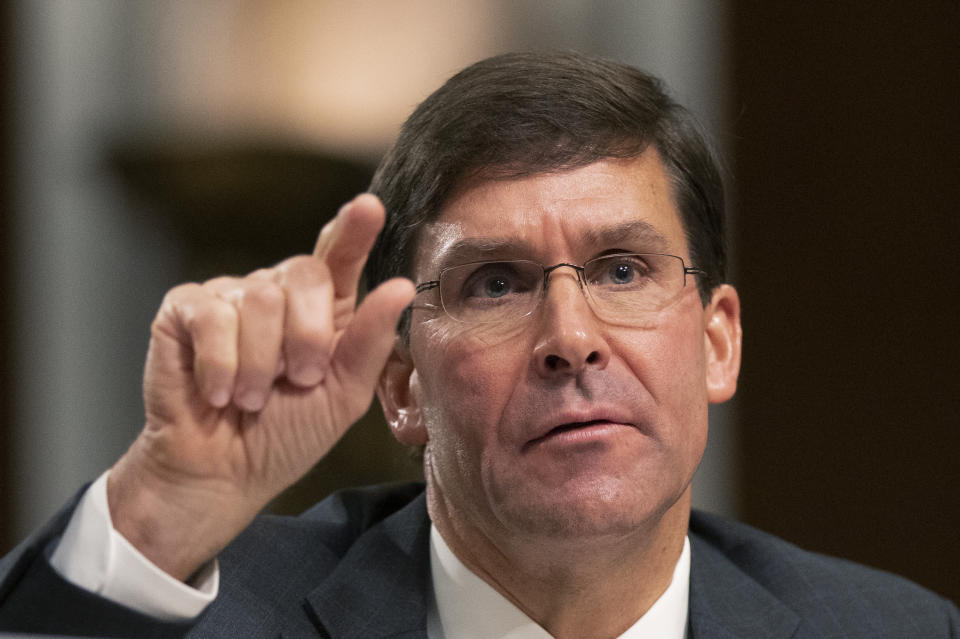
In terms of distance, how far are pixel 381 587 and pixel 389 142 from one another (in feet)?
8.26

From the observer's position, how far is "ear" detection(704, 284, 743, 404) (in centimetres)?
207

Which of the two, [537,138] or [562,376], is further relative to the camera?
[537,138]

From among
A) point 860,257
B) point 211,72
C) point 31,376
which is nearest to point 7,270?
point 31,376

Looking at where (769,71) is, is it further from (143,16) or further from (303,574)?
(303,574)

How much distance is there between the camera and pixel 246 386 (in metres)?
1.37

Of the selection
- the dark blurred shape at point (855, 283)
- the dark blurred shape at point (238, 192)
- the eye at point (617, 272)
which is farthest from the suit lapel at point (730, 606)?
the dark blurred shape at point (238, 192)

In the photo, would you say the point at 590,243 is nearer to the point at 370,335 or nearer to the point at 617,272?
the point at 617,272

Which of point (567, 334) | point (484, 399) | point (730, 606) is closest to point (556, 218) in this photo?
point (567, 334)

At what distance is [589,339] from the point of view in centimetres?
168

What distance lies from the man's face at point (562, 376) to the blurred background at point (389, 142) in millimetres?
1934

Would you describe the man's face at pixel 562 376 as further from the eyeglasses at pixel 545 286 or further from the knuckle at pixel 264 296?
the knuckle at pixel 264 296

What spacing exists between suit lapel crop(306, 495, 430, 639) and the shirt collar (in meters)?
0.04

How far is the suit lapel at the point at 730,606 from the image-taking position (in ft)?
6.52

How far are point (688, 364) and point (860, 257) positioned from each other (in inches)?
81.6
